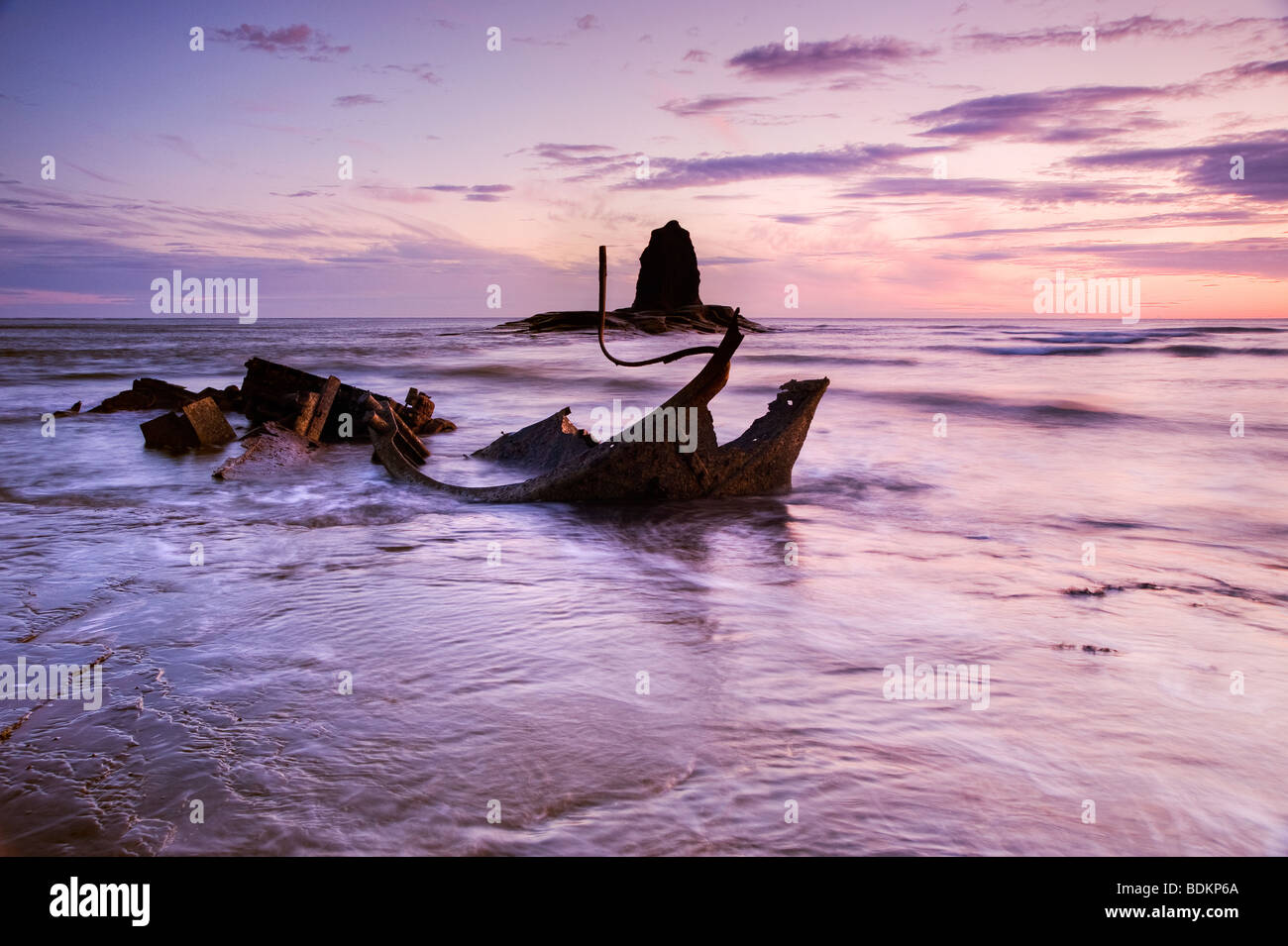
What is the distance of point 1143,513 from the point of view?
681 cm

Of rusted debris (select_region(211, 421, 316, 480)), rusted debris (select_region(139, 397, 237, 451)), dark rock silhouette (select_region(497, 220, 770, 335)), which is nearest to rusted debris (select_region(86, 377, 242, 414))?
rusted debris (select_region(139, 397, 237, 451))

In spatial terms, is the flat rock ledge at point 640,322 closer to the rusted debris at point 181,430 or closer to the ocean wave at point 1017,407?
the ocean wave at point 1017,407

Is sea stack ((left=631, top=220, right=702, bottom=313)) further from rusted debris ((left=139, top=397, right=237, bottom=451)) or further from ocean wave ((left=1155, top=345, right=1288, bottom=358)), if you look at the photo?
rusted debris ((left=139, top=397, right=237, bottom=451))

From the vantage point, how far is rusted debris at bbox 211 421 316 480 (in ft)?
24.5

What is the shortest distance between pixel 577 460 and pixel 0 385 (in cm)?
1889

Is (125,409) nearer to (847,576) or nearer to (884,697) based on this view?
(847,576)

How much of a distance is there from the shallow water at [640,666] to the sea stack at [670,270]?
74.2 m

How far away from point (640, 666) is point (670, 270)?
79.6 m

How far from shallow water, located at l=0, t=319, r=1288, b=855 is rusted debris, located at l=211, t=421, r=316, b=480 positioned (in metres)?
0.30

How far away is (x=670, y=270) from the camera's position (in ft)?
263

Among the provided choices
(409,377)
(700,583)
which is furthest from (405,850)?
(409,377)

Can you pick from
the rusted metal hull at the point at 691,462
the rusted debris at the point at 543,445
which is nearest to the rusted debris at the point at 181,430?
the rusted debris at the point at 543,445

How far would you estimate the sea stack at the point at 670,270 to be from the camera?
3157 inches

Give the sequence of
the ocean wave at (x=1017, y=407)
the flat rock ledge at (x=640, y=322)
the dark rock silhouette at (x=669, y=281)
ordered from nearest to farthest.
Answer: the ocean wave at (x=1017, y=407) → the flat rock ledge at (x=640, y=322) → the dark rock silhouette at (x=669, y=281)
